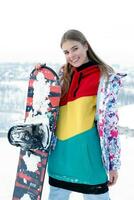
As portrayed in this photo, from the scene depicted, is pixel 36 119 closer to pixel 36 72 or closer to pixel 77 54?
pixel 36 72

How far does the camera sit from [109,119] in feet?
4.76

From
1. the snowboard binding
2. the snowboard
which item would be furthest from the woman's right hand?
the snowboard binding

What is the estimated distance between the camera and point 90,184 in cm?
148

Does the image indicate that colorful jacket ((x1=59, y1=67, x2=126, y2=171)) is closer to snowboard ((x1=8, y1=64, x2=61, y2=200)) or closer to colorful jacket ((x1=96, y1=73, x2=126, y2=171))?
colorful jacket ((x1=96, y1=73, x2=126, y2=171))

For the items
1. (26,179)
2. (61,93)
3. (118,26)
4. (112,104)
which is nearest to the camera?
(112,104)

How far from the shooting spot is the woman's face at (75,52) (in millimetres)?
1464

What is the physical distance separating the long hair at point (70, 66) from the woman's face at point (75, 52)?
2 centimetres

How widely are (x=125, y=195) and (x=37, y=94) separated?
1.74m

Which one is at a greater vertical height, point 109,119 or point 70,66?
A: point 70,66

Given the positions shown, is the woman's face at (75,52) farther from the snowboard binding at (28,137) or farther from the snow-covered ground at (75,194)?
the snow-covered ground at (75,194)

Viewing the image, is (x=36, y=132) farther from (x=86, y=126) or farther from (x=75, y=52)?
(x=75, y=52)

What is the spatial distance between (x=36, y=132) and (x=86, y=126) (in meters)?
0.22

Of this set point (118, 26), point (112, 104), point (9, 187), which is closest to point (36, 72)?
point (112, 104)

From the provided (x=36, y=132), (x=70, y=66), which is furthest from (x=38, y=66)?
(x=36, y=132)
